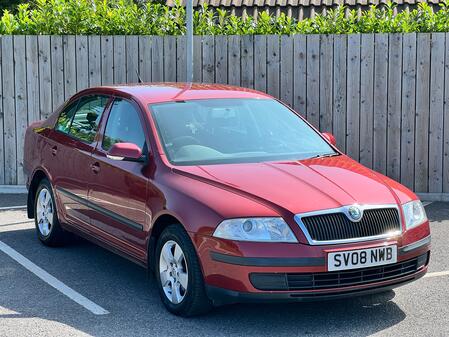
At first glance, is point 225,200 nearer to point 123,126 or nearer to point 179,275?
point 179,275

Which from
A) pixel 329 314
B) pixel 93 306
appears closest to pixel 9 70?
pixel 93 306

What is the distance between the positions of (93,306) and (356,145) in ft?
17.7

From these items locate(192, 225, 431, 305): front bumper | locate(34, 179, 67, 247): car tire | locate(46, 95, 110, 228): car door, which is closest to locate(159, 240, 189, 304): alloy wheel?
locate(192, 225, 431, 305): front bumper

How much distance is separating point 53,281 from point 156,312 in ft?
4.26

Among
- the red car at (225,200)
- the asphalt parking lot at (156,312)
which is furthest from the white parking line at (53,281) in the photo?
the red car at (225,200)

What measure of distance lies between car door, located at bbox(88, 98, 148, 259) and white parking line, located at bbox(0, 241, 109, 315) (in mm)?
513

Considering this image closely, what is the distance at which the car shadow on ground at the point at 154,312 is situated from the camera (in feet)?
18.6

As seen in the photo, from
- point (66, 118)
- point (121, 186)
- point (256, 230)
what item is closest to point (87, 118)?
point (66, 118)

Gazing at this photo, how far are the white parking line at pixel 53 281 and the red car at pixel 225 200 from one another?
0.46 metres

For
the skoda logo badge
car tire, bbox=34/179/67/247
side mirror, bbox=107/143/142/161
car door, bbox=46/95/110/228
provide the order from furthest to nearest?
car tire, bbox=34/179/67/247 < car door, bbox=46/95/110/228 < side mirror, bbox=107/143/142/161 < the skoda logo badge

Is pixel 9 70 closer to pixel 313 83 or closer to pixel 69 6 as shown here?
pixel 69 6

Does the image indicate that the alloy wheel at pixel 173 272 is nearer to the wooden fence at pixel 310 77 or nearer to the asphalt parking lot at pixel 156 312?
the asphalt parking lot at pixel 156 312

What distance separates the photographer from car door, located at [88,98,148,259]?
6.39 meters

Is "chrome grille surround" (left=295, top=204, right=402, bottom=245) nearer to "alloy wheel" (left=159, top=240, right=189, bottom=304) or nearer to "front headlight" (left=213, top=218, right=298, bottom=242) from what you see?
"front headlight" (left=213, top=218, right=298, bottom=242)
